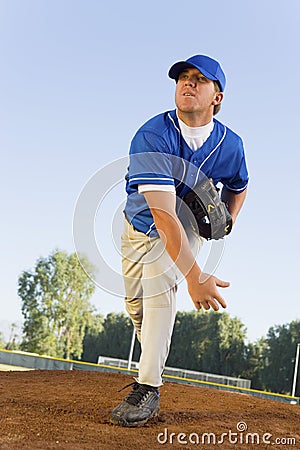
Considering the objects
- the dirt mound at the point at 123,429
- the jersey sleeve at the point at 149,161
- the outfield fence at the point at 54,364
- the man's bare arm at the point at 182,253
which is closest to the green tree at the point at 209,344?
the outfield fence at the point at 54,364

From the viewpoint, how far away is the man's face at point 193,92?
10.6 ft

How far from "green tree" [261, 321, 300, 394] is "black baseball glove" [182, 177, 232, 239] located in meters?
43.1

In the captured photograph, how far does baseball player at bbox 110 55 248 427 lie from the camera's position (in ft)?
9.91

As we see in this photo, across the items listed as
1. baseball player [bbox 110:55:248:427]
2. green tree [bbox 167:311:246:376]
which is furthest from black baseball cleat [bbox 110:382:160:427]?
green tree [bbox 167:311:246:376]

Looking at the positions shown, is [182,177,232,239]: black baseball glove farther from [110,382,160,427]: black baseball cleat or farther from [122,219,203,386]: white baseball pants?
[110,382,160,427]: black baseball cleat

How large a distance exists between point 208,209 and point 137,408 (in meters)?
1.28

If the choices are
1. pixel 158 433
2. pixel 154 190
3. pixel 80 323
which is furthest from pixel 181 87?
pixel 80 323

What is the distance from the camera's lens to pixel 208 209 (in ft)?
11.0

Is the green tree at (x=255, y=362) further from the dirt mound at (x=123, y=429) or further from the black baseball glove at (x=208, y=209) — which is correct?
the black baseball glove at (x=208, y=209)

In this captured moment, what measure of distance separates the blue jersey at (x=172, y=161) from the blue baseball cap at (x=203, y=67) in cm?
28

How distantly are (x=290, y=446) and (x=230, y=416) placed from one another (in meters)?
0.72

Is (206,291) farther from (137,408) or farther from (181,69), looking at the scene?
(181,69)

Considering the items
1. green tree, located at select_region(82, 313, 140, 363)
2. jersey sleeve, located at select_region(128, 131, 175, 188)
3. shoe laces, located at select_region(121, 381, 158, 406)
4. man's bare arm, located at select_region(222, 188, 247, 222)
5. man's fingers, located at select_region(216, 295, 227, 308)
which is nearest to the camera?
man's fingers, located at select_region(216, 295, 227, 308)

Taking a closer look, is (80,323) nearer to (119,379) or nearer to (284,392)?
(284,392)
